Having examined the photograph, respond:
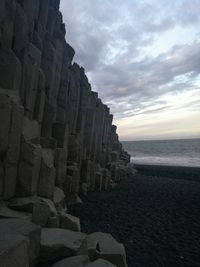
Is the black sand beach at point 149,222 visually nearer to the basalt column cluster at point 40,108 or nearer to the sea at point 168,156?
the basalt column cluster at point 40,108

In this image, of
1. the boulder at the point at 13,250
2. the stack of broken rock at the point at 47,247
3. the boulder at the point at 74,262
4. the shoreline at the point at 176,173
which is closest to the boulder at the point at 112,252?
the stack of broken rock at the point at 47,247

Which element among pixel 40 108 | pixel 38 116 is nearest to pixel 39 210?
pixel 38 116

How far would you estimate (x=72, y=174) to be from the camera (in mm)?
13531

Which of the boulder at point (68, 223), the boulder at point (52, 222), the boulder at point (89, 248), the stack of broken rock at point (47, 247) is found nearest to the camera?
the stack of broken rock at point (47, 247)

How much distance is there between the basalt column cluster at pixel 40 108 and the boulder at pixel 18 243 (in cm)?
280

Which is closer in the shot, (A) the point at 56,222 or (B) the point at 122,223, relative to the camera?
(A) the point at 56,222

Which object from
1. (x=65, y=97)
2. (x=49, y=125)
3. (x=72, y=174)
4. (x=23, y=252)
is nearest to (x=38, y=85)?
(x=49, y=125)

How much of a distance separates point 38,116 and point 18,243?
21.7 feet

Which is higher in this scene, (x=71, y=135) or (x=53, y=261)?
(x=71, y=135)

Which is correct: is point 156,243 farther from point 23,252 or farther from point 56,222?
point 23,252

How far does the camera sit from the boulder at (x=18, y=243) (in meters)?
3.99

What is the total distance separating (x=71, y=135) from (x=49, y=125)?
3450mm

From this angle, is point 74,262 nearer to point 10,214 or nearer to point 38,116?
point 10,214

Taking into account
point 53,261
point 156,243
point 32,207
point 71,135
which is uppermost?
point 71,135
